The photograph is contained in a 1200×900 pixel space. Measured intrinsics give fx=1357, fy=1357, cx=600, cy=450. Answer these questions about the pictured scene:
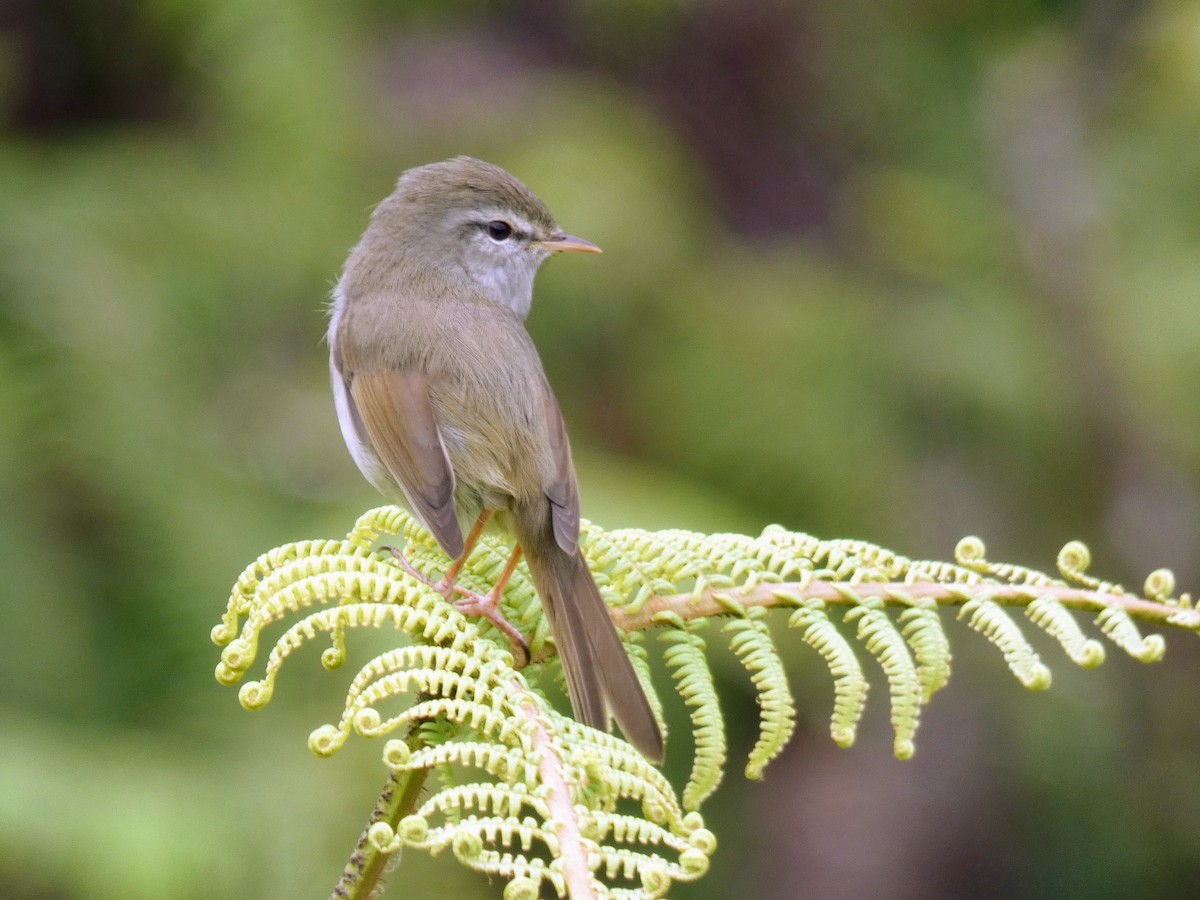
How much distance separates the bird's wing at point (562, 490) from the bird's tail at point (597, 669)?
22cm

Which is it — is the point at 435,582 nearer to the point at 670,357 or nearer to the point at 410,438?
the point at 410,438

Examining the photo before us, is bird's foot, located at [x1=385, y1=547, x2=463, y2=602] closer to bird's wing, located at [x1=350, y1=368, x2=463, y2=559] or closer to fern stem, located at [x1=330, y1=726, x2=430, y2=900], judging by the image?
bird's wing, located at [x1=350, y1=368, x2=463, y2=559]

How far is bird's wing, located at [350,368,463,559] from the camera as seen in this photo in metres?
2.63

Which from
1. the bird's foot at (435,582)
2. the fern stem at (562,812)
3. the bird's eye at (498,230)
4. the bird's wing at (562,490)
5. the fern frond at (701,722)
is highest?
the bird's eye at (498,230)

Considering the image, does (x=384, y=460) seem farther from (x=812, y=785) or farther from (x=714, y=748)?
(x=812, y=785)

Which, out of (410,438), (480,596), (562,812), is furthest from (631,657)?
(410,438)

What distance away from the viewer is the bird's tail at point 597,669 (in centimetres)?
210

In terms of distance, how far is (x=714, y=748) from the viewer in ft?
5.95

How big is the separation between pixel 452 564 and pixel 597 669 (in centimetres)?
48

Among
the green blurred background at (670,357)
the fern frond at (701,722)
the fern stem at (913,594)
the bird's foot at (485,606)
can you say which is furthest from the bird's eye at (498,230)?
the fern frond at (701,722)

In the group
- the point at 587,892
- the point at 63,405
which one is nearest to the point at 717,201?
the point at 63,405

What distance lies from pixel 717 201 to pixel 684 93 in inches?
21.3

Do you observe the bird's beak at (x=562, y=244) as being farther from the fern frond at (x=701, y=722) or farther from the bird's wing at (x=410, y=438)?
the fern frond at (x=701, y=722)

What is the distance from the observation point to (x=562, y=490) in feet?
8.95
